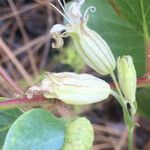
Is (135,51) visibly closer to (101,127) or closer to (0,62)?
(101,127)

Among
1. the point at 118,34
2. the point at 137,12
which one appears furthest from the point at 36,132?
the point at 118,34

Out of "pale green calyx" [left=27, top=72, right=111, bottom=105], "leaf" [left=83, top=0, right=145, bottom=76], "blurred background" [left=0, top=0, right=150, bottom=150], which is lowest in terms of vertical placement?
"blurred background" [left=0, top=0, right=150, bottom=150]

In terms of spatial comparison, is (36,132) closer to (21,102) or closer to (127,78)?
(21,102)

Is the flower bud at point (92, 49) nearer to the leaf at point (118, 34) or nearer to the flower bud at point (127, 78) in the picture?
the flower bud at point (127, 78)

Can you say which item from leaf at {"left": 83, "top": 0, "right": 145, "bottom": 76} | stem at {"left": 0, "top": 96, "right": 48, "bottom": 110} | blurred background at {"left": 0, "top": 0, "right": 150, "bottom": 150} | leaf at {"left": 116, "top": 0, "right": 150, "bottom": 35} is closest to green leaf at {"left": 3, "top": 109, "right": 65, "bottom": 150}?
stem at {"left": 0, "top": 96, "right": 48, "bottom": 110}

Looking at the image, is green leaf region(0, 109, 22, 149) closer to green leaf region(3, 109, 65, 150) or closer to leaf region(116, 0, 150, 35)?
green leaf region(3, 109, 65, 150)

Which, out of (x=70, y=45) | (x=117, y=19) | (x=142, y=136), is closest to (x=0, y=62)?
(x=70, y=45)
